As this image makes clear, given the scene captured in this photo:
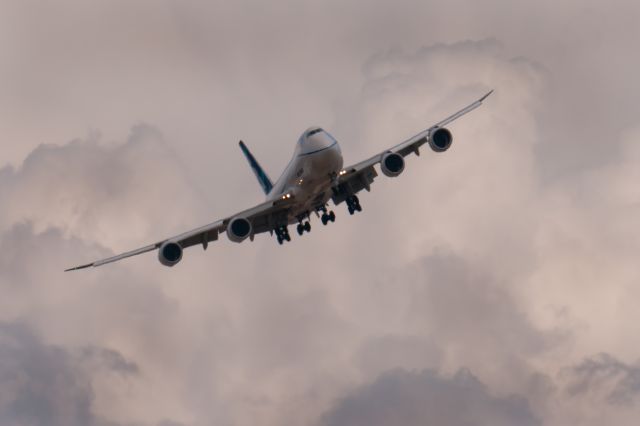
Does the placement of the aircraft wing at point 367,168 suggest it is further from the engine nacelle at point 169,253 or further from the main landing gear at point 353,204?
the engine nacelle at point 169,253

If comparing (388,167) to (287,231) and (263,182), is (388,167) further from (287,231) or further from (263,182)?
(263,182)

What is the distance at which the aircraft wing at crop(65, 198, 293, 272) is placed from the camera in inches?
3760

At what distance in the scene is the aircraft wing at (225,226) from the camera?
95.5 meters

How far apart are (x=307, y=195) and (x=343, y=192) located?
3903mm

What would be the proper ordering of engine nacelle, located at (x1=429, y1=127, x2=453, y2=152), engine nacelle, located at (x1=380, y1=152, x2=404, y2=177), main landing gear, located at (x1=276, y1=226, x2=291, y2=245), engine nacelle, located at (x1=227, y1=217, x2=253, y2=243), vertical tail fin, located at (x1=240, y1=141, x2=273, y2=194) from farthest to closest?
vertical tail fin, located at (x1=240, y1=141, x2=273, y2=194)
main landing gear, located at (x1=276, y1=226, x2=291, y2=245)
engine nacelle, located at (x1=227, y1=217, x2=253, y2=243)
engine nacelle, located at (x1=429, y1=127, x2=453, y2=152)
engine nacelle, located at (x1=380, y1=152, x2=404, y2=177)

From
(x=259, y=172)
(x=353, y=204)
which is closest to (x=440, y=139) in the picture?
(x=353, y=204)

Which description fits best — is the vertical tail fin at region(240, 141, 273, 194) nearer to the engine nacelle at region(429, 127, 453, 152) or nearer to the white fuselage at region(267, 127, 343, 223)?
the white fuselage at region(267, 127, 343, 223)

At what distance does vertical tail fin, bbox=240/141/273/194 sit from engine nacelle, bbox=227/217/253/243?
1435 centimetres

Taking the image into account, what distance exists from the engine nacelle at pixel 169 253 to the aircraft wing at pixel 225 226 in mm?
319

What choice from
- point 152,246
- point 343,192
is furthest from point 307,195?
point 152,246

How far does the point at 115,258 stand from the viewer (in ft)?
313

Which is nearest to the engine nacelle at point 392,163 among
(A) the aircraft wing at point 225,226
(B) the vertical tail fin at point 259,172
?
(A) the aircraft wing at point 225,226

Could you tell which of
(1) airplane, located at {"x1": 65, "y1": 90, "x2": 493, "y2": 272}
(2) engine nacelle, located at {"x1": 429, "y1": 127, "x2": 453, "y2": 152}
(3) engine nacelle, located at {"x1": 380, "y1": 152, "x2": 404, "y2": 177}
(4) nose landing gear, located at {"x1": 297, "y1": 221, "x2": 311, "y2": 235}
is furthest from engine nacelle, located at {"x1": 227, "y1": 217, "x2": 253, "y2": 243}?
(2) engine nacelle, located at {"x1": 429, "y1": 127, "x2": 453, "y2": 152}

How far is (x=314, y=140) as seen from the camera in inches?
3565
